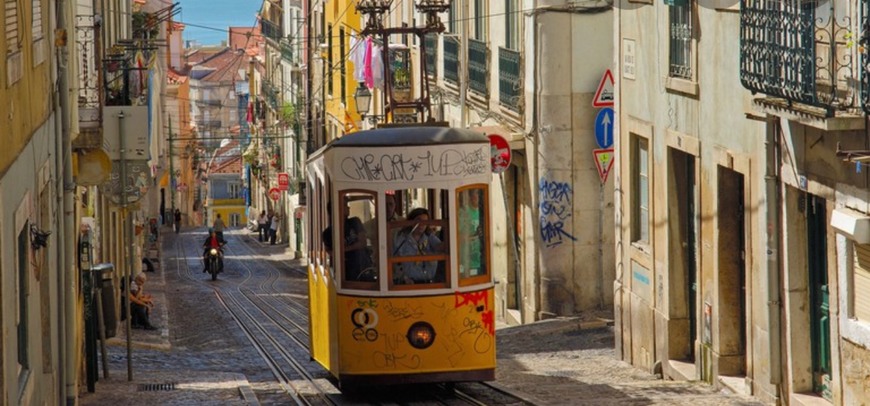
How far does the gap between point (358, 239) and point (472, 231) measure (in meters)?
1.02

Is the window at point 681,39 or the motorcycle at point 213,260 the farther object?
the motorcycle at point 213,260

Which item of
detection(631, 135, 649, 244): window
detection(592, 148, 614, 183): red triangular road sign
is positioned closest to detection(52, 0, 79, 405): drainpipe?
detection(631, 135, 649, 244): window

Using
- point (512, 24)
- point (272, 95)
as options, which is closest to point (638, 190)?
point (512, 24)

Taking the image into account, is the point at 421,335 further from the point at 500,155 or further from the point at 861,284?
the point at 500,155

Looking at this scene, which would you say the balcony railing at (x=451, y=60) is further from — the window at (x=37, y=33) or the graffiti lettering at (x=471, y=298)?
the window at (x=37, y=33)

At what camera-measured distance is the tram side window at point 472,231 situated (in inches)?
568

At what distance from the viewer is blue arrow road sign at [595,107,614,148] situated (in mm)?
22297

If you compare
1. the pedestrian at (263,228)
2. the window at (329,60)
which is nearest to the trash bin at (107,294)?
the window at (329,60)

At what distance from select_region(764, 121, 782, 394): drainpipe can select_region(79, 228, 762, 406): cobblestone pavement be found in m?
0.64

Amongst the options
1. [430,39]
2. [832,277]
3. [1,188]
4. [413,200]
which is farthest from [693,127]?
[430,39]

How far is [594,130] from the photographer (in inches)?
905

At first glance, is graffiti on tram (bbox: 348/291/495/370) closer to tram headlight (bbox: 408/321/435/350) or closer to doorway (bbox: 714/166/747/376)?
tram headlight (bbox: 408/321/435/350)

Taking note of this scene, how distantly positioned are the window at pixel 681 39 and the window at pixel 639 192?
5.82 ft

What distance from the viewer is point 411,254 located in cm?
1438
